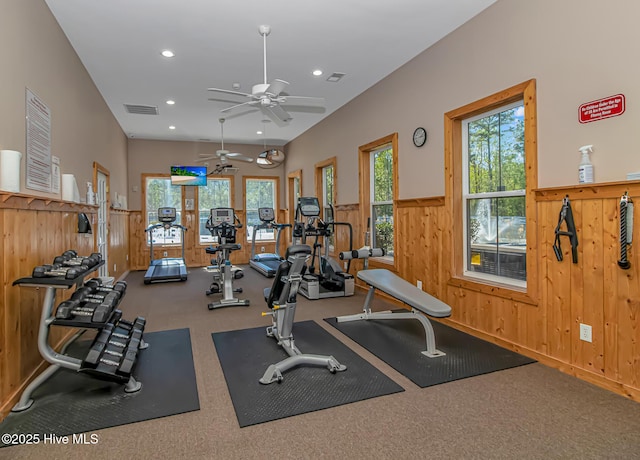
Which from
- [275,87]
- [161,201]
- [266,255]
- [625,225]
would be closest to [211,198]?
[161,201]

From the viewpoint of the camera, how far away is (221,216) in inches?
255

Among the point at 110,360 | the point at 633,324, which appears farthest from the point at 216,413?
the point at 633,324

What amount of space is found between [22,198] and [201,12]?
2.37 metres

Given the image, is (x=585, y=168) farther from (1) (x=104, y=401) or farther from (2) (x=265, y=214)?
(2) (x=265, y=214)

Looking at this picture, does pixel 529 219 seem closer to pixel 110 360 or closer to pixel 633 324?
pixel 633 324

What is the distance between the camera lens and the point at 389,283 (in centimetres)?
404

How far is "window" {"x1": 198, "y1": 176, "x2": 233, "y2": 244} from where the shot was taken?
9.83 m

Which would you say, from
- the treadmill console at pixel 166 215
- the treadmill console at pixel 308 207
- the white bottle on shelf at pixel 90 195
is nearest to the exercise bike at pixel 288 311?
the treadmill console at pixel 308 207

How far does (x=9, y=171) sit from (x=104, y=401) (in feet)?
5.60

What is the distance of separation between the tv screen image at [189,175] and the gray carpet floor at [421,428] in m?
7.36

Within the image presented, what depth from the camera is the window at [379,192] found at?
5664mm

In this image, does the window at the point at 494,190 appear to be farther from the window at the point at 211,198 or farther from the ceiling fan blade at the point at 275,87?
the window at the point at 211,198

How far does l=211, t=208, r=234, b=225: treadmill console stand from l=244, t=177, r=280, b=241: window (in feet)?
12.0

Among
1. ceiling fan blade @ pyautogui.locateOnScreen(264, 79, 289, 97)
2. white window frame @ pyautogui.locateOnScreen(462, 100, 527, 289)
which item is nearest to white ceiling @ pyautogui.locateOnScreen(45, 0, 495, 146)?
ceiling fan blade @ pyautogui.locateOnScreen(264, 79, 289, 97)
